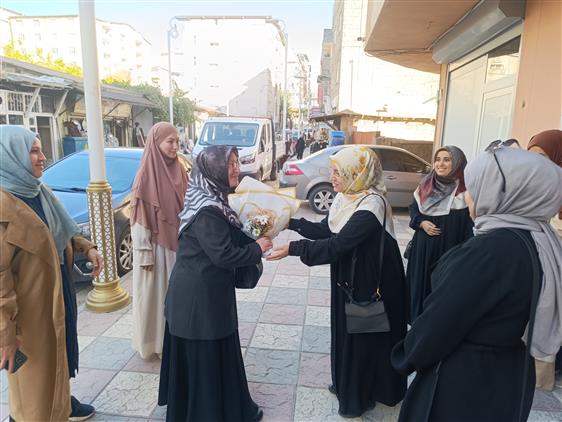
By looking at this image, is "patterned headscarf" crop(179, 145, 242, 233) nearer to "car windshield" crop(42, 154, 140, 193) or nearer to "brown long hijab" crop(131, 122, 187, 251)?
"brown long hijab" crop(131, 122, 187, 251)

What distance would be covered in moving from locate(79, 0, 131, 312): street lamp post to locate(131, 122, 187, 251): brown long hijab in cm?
109

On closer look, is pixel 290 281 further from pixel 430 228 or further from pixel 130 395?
pixel 130 395

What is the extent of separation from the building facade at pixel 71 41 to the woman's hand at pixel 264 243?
1761 inches

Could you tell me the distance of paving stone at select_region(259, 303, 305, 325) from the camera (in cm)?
376

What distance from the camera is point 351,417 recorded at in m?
2.41

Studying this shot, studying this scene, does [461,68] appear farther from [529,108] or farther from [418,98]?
[418,98]

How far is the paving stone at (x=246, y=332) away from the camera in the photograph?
3.36 meters

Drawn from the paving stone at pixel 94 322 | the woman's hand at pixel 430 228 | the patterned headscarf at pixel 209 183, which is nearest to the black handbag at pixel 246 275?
the patterned headscarf at pixel 209 183

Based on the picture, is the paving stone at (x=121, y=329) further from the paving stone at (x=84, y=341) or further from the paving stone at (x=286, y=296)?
the paving stone at (x=286, y=296)

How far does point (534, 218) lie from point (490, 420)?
750 mm

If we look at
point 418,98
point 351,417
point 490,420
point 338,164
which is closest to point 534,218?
point 490,420

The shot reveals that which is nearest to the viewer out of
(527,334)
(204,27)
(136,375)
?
(527,334)

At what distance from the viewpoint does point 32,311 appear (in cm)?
185

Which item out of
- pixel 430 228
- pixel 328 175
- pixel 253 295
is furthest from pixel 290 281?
pixel 328 175
